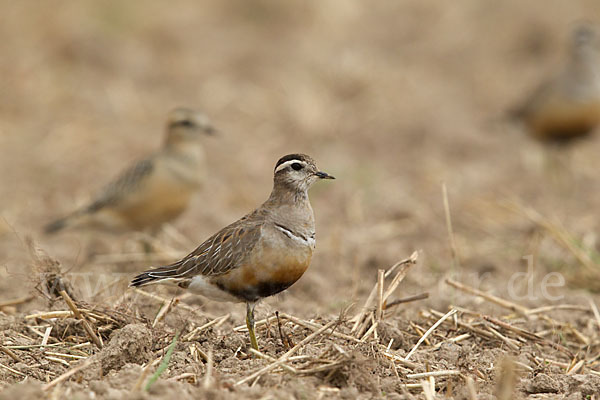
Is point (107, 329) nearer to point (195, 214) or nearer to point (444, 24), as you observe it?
point (195, 214)

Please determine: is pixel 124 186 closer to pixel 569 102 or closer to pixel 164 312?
pixel 164 312

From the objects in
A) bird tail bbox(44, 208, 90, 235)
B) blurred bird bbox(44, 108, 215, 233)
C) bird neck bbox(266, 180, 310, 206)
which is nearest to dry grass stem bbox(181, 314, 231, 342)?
bird neck bbox(266, 180, 310, 206)

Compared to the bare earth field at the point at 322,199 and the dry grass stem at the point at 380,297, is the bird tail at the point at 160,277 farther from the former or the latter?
the dry grass stem at the point at 380,297

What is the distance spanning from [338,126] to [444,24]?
5.27 meters

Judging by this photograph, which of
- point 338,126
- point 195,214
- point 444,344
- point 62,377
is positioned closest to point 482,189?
point 338,126

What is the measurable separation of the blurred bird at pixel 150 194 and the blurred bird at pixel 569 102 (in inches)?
188

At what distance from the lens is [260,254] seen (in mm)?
4652

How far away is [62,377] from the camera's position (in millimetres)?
4145

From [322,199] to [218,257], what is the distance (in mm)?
5260

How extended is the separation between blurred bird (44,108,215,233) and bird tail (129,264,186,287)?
3213 millimetres

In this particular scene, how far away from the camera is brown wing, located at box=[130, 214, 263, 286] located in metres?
4.72

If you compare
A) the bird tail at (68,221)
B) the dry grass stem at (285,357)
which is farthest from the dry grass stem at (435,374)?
the bird tail at (68,221)

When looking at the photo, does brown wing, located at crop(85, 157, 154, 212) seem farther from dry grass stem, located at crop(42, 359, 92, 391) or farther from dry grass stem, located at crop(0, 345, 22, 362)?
dry grass stem, located at crop(42, 359, 92, 391)

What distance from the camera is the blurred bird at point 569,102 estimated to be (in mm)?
10562
